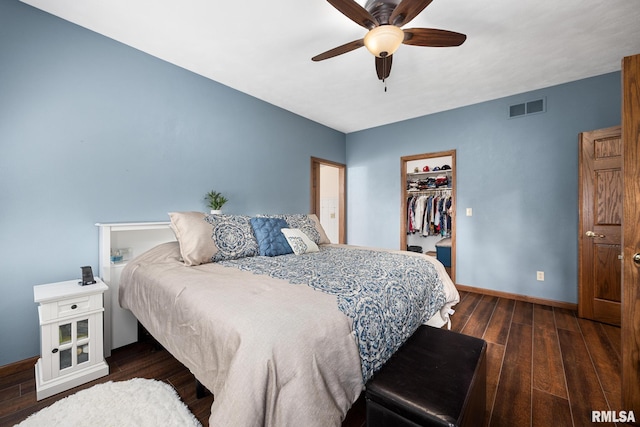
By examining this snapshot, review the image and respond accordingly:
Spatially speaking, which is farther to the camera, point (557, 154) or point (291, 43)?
point (557, 154)

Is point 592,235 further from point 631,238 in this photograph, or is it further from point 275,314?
point 275,314

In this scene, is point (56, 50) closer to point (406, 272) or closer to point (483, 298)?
point (406, 272)

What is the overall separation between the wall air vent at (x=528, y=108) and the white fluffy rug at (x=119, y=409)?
4.48 m

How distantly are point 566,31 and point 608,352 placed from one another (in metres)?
2.66

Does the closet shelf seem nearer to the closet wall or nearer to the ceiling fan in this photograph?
the closet wall

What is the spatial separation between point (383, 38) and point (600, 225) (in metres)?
2.97

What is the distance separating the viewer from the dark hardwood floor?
1.46m

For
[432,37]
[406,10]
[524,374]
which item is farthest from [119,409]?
[432,37]

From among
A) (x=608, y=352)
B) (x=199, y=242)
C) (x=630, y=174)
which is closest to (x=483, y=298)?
(x=608, y=352)

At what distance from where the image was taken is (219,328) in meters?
1.06

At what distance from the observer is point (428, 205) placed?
477 cm

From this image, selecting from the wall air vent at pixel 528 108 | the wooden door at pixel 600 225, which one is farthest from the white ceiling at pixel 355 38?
the wooden door at pixel 600 225

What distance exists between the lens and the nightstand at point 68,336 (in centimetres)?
160

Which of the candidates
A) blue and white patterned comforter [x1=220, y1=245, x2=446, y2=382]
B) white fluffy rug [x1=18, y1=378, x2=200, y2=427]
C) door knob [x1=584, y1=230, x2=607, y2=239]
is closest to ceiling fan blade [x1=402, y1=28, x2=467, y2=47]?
blue and white patterned comforter [x1=220, y1=245, x2=446, y2=382]
